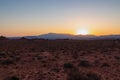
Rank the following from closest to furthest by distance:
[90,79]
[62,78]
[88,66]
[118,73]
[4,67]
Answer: [90,79], [62,78], [118,73], [4,67], [88,66]

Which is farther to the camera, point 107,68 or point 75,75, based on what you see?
point 107,68

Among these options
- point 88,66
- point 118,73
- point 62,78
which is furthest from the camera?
point 88,66

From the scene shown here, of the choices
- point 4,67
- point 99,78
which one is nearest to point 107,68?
point 99,78

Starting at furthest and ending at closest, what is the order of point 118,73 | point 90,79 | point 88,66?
point 88,66 → point 118,73 → point 90,79

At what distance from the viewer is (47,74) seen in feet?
→ 55.0

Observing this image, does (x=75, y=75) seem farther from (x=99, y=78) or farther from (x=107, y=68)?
(x=107, y=68)

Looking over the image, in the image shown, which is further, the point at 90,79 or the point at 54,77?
the point at 54,77

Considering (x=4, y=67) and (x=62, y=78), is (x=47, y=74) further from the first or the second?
(x=4, y=67)

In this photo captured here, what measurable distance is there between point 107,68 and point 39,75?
6.96 m

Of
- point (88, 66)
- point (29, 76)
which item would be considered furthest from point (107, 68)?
point (29, 76)

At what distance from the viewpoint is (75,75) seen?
1542cm

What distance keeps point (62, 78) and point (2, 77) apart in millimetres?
4199

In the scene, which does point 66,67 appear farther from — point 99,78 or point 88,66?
point 99,78

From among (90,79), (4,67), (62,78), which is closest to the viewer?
(90,79)
